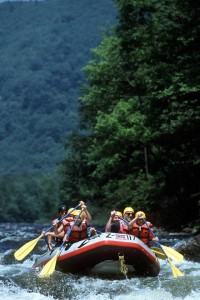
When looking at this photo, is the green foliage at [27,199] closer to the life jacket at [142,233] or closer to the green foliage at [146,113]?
the green foliage at [146,113]

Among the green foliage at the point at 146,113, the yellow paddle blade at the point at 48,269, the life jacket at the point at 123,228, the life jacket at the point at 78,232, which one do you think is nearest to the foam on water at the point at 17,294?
the yellow paddle blade at the point at 48,269

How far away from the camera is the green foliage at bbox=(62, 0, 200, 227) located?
78.2 feet

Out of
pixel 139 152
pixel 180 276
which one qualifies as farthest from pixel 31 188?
pixel 180 276

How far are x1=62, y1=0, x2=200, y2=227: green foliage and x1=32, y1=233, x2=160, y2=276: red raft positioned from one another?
33.9 ft

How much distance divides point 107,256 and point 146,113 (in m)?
13.7

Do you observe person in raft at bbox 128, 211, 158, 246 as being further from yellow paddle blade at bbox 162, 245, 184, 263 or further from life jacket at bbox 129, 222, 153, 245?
yellow paddle blade at bbox 162, 245, 184, 263

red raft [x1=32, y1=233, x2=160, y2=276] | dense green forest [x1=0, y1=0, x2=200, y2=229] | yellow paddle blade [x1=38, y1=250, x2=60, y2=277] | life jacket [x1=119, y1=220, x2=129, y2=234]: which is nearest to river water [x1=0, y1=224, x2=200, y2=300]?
yellow paddle blade [x1=38, y1=250, x2=60, y2=277]

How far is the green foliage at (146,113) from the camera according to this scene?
23828 mm

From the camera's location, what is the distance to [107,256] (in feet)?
Answer: 41.5

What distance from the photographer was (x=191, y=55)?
24188mm

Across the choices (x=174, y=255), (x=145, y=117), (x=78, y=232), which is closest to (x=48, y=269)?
(x=78, y=232)

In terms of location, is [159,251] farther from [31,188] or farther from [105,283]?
[31,188]

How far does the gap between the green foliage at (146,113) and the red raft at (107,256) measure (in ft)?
33.9

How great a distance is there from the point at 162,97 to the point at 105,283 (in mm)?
12625
